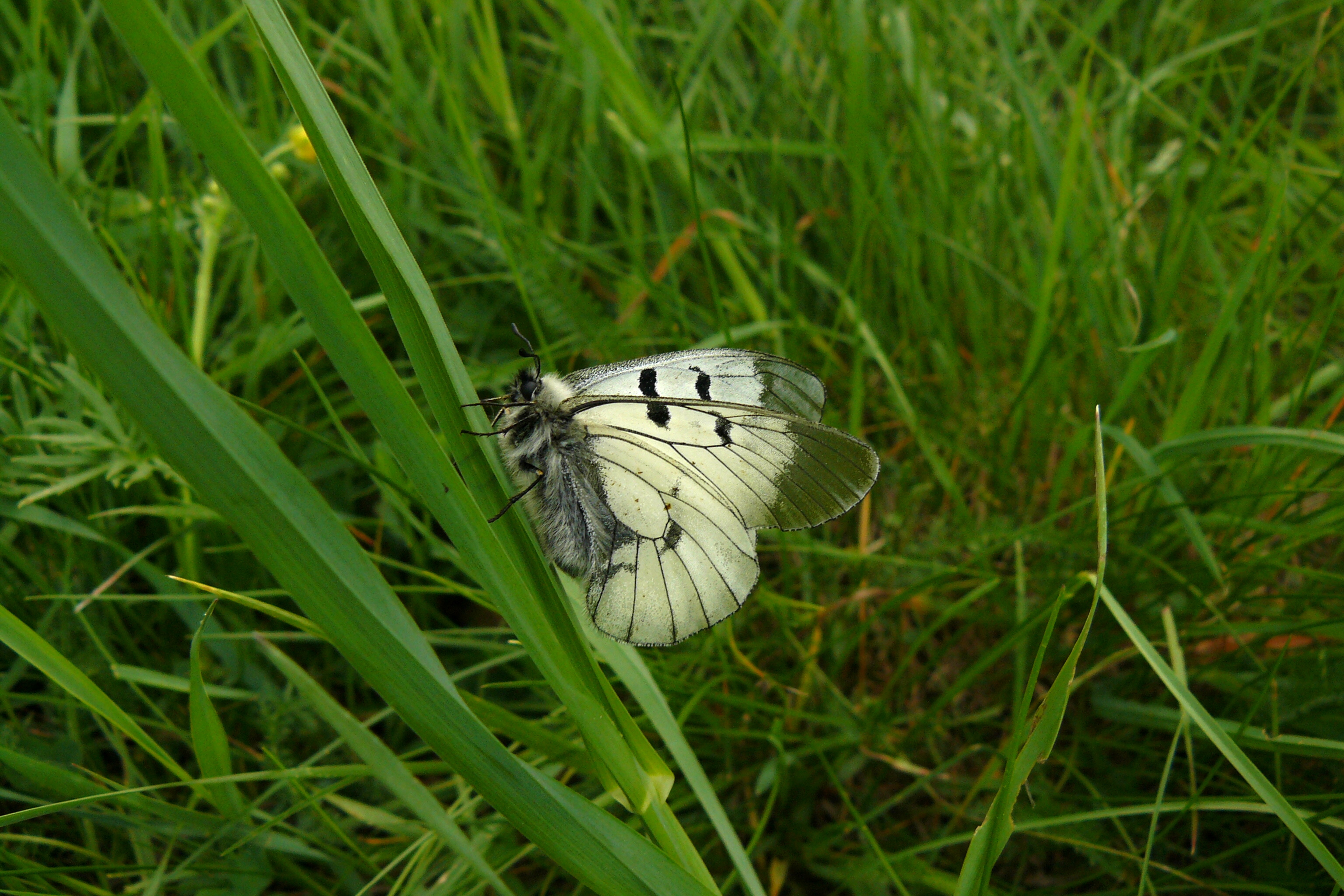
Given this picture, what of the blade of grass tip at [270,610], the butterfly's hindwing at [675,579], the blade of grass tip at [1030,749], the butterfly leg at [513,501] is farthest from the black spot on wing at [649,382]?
the blade of grass tip at [1030,749]

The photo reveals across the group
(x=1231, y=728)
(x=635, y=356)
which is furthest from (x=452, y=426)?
(x=1231, y=728)

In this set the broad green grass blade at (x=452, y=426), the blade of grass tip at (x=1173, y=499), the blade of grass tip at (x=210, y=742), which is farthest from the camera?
the blade of grass tip at (x=1173, y=499)

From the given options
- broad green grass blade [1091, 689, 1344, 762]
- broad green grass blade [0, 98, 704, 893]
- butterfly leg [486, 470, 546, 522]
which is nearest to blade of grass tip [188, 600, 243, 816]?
broad green grass blade [0, 98, 704, 893]

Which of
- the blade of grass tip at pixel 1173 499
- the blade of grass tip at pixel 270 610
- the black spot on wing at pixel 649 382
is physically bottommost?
the blade of grass tip at pixel 1173 499

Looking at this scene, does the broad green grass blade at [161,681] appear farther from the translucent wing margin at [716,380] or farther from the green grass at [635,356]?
the translucent wing margin at [716,380]

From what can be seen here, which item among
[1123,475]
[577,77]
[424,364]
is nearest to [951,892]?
[1123,475]

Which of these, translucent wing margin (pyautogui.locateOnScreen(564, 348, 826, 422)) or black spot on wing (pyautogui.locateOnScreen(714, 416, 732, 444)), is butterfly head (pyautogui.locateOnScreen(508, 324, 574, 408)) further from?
black spot on wing (pyautogui.locateOnScreen(714, 416, 732, 444))

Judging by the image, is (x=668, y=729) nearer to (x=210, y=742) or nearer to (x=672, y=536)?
(x=672, y=536)
